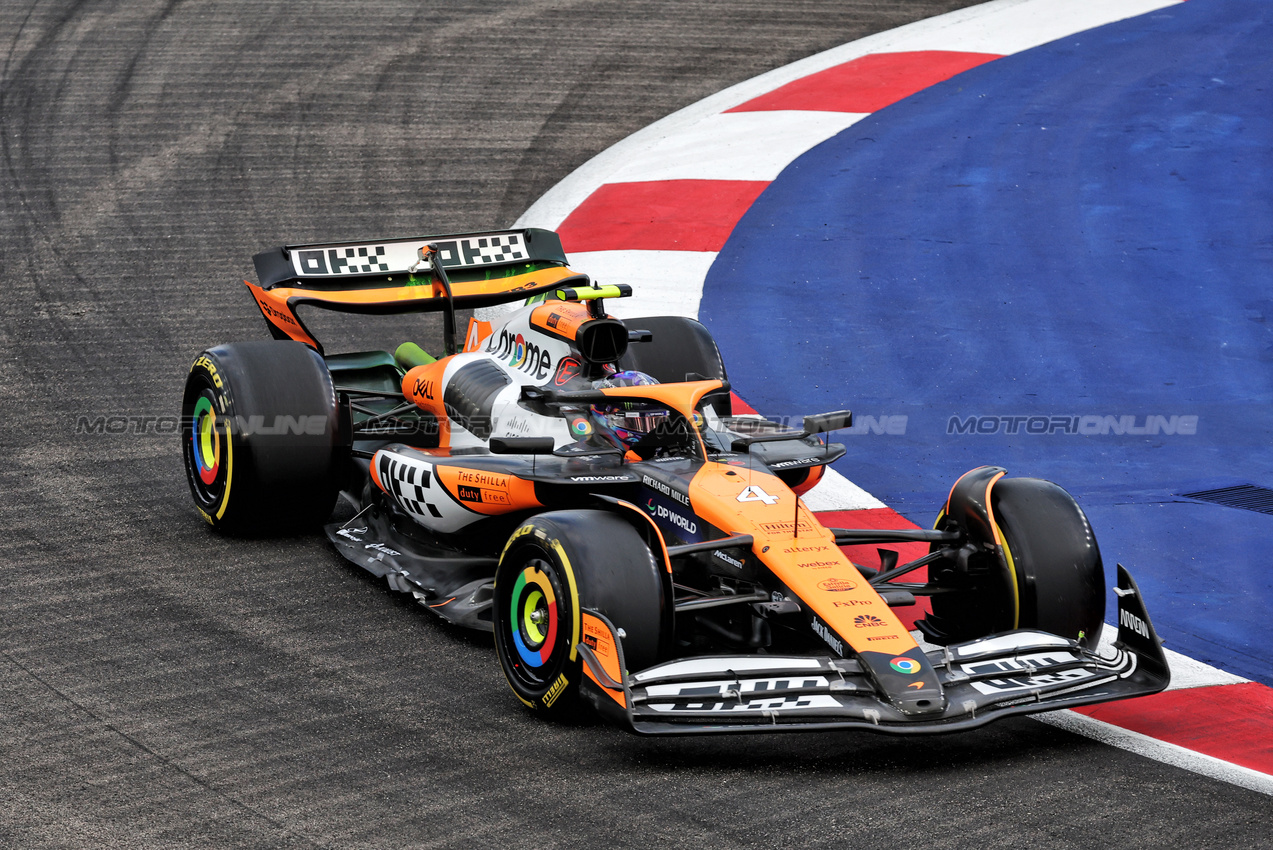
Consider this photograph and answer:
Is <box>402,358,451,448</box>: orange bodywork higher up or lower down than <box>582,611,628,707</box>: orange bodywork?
higher up

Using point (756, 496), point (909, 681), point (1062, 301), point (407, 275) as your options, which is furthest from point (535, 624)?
point (1062, 301)

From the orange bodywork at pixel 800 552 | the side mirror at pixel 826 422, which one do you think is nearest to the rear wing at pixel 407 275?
the side mirror at pixel 826 422

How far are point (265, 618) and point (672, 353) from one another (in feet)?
9.06

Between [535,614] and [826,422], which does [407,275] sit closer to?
[826,422]

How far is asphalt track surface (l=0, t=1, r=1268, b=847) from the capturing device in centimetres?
463

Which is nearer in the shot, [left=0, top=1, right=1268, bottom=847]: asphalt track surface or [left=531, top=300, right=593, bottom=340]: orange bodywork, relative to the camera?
[left=0, top=1, right=1268, bottom=847]: asphalt track surface

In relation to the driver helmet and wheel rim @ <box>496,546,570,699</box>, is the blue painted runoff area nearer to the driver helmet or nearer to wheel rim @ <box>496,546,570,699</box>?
the driver helmet

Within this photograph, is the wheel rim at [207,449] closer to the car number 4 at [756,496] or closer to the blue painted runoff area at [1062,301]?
the car number 4 at [756,496]

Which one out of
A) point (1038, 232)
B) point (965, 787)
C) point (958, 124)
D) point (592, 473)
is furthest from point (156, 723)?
point (958, 124)

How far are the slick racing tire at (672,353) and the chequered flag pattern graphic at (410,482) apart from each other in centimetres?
146

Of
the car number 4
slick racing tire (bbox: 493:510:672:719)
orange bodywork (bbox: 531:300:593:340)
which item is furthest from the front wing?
orange bodywork (bbox: 531:300:593:340)

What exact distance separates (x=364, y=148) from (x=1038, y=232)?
619 cm

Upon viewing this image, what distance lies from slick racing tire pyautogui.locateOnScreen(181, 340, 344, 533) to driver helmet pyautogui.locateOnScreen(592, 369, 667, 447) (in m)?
1.51

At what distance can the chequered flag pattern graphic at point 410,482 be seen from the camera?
22.3 ft
